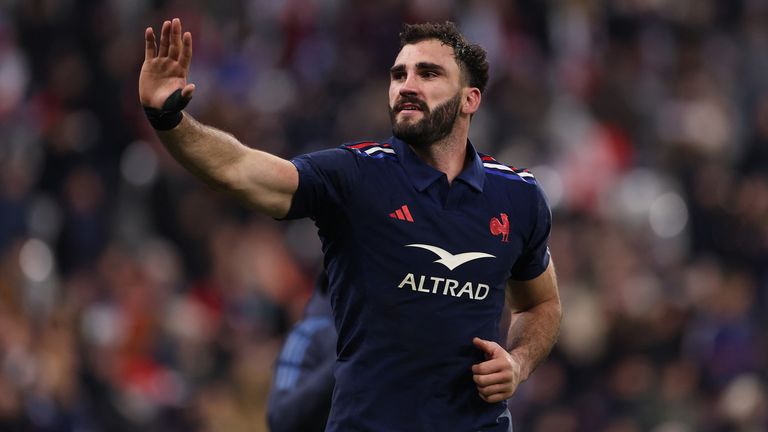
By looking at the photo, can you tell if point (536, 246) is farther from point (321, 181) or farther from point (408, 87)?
point (321, 181)

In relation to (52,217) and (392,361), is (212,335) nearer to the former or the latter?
(52,217)

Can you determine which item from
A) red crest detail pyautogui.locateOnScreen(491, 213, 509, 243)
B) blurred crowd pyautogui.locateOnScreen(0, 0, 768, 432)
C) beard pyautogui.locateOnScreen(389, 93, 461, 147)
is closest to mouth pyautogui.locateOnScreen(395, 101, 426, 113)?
beard pyautogui.locateOnScreen(389, 93, 461, 147)

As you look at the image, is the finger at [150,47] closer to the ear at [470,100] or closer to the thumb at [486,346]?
the ear at [470,100]

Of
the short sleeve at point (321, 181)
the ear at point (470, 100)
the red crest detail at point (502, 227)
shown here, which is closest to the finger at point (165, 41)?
the short sleeve at point (321, 181)

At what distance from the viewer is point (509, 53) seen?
14.0 m

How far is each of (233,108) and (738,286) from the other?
4388 millimetres

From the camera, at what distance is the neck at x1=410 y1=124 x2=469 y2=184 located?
4680 millimetres

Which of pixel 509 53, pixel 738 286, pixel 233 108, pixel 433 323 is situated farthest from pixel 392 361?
pixel 509 53

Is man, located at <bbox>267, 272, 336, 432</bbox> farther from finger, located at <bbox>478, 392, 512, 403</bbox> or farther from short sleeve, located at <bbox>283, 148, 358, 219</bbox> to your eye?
short sleeve, located at <bbox>283, 148, 358, 219</bbox>

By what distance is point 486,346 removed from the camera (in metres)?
4.47

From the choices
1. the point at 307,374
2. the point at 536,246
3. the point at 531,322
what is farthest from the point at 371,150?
the point at 307,374

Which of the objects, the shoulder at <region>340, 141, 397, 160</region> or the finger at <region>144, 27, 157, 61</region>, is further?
the shoulder at <region>340, 141, 397, 160</region>

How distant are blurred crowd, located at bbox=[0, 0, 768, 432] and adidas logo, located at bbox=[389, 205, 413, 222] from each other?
460 centimetres

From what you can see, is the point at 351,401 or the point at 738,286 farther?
the point at 738,286
